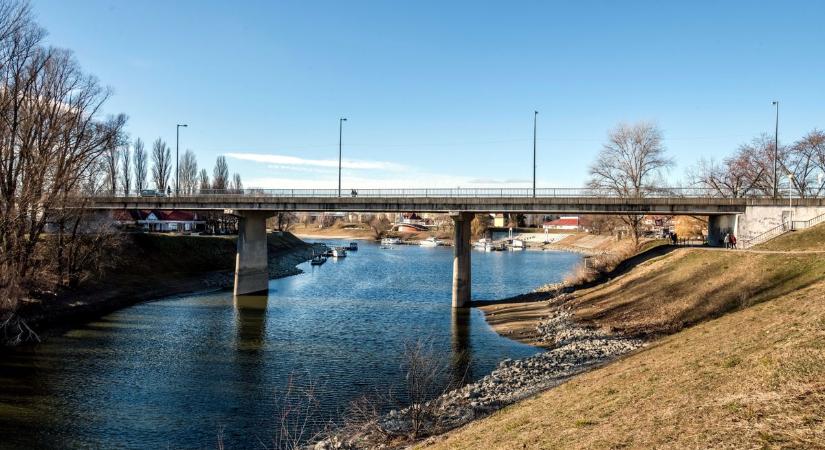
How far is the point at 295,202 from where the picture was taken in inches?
2254

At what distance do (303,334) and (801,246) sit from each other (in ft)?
117

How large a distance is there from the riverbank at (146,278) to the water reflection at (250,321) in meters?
9.73

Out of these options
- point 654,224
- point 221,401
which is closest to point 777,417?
point 221,401

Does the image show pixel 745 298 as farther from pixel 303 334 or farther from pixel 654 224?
pixel 654 224

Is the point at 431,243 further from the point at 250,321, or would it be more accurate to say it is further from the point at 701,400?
the point at 701,400

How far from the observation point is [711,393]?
44.2 ft

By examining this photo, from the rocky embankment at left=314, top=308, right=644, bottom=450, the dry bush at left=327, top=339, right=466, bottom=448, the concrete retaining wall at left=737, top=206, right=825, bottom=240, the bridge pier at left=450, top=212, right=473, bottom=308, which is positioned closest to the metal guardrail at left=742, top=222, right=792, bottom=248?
the concrete retaining wall at left=737, top=206, right=825, bottom=240

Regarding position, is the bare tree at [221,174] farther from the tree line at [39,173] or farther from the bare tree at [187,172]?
the tree line at [39,173]

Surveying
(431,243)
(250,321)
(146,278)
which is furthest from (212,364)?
(431,243)

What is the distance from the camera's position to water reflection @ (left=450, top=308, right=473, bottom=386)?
1058 inches

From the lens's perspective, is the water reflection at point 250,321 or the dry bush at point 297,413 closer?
the dry bush at point 297,413

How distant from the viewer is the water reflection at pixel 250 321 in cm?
3503

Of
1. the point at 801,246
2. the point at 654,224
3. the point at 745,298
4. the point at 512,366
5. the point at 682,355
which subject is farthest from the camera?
the point at 654,224

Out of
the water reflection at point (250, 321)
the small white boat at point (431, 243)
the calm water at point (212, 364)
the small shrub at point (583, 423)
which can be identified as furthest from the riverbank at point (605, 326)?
the small white boat at point (431, 243)
